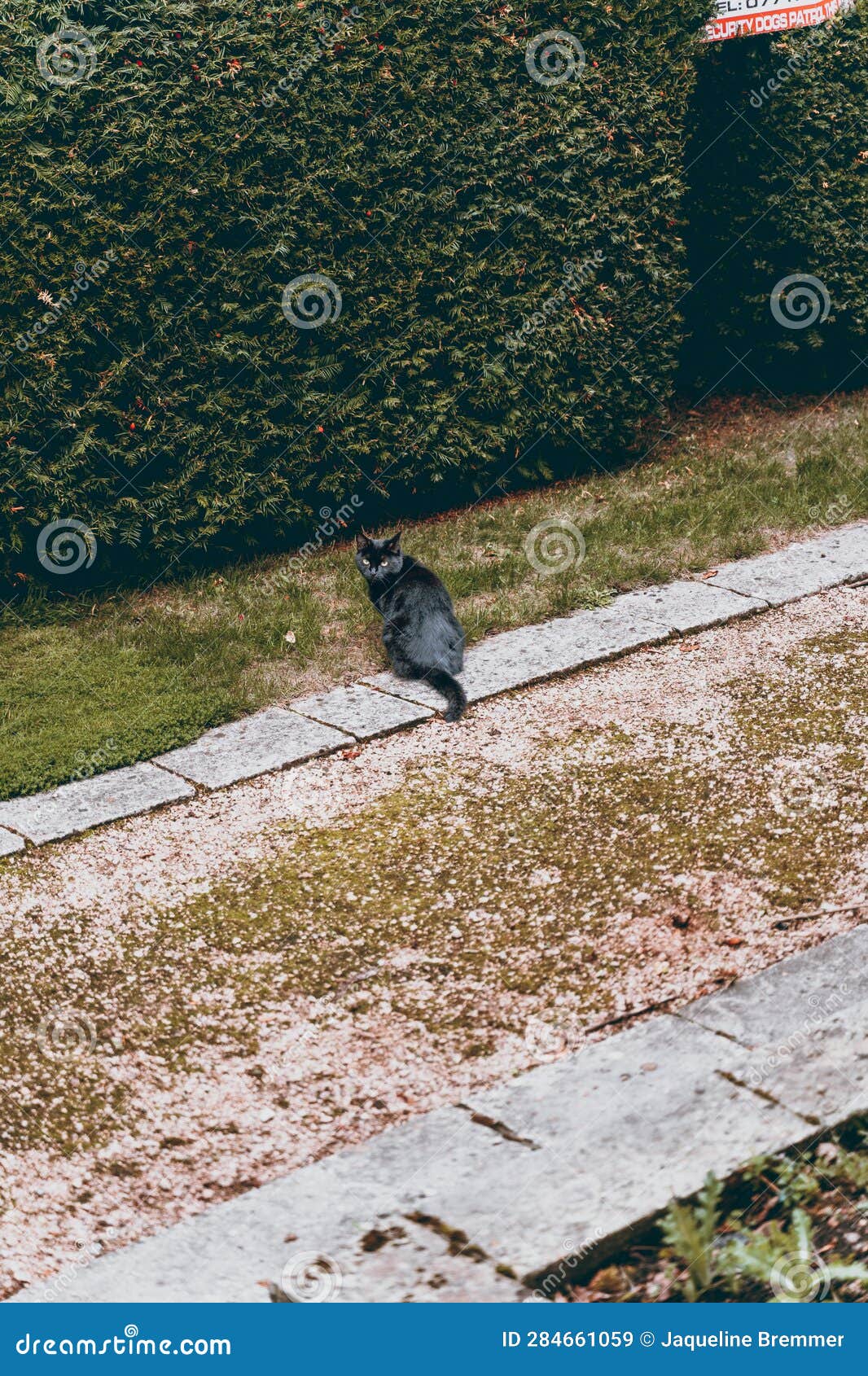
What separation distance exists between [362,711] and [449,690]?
0.36 meters

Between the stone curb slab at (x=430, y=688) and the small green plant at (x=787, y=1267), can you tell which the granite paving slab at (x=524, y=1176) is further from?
the stone curb slab at (x=430, y=688)

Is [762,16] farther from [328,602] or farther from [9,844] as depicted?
[9,844]

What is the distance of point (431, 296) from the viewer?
7.03 m

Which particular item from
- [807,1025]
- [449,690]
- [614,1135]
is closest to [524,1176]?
[614,1135]

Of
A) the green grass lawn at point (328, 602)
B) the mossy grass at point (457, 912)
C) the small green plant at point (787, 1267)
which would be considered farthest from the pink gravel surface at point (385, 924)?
the small green plant at point (787, 1267)

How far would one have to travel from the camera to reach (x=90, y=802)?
15.1ft

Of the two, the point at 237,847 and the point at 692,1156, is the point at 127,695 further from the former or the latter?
the point at 692,1156

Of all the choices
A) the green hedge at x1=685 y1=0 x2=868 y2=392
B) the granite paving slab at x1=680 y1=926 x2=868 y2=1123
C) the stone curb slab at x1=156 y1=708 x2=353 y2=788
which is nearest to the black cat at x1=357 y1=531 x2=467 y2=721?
the stone curb slab at x1=156 y1=708 x2=353 y2=788

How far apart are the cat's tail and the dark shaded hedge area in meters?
1.81

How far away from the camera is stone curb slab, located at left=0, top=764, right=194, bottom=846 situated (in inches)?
175

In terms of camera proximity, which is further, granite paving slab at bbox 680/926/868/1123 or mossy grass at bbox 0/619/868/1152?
mossy grass at bbox 0/619/868/1152

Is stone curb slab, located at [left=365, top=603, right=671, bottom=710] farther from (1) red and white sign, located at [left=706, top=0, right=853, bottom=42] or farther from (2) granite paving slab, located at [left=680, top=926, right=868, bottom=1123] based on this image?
(1) red and white sign, located at [left=706, top=0, right=853, bottom=42]

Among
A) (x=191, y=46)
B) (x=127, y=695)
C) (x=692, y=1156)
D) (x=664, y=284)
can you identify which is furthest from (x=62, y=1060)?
(x=664, y=284)

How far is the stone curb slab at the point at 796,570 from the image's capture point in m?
6.09
